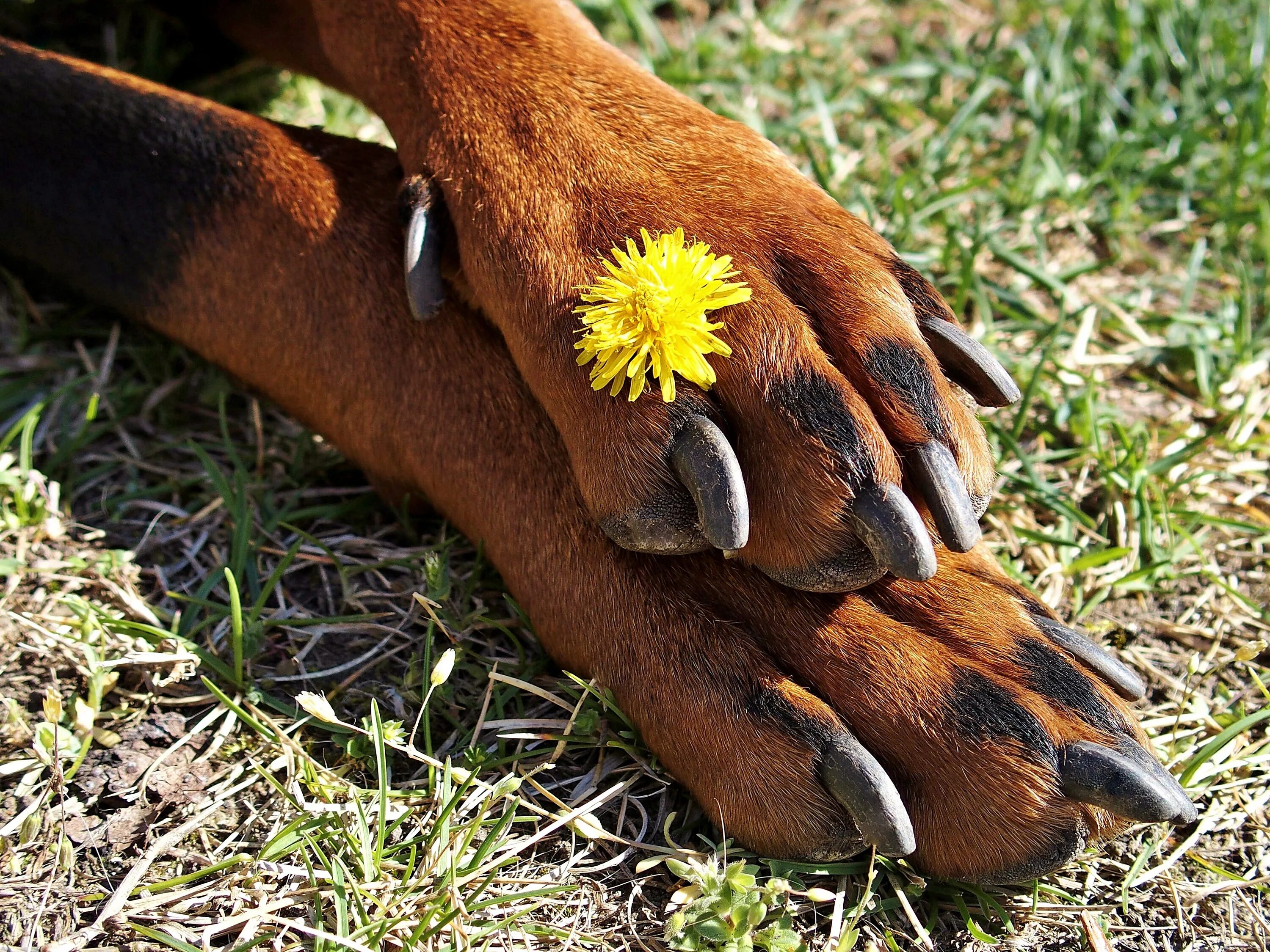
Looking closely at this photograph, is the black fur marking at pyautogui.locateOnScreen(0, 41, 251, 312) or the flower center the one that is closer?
the flower center

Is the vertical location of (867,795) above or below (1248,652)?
below

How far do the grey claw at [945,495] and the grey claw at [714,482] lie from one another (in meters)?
0.22

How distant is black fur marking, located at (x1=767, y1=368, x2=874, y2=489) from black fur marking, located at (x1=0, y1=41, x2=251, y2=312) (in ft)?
3.30

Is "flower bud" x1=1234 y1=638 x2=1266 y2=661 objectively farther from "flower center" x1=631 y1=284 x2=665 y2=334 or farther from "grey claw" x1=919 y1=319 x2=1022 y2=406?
"flower center" x1=631 y1=284 x2=665 y2=334

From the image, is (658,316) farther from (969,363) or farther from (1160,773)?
(1160,773)

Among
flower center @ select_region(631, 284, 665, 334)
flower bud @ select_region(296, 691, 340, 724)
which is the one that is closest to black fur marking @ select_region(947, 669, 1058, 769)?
flower center @ select_region(631, 284, 665, 334)

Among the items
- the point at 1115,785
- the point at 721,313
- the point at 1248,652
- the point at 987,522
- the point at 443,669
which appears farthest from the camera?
the point at 987,522

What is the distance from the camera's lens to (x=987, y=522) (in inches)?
78.4

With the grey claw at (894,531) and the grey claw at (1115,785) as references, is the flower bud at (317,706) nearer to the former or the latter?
the grey claw at (894,531)

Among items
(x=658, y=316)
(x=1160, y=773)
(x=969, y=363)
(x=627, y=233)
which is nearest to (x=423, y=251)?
(x=627, y=233)

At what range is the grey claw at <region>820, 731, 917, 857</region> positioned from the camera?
1284 millimetres

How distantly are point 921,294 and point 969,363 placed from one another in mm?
121

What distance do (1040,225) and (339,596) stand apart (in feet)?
6.21

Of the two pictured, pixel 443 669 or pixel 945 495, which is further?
pixel 443 669
